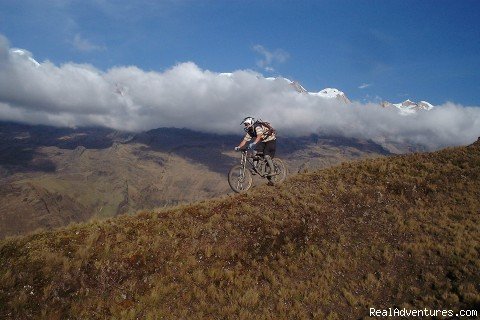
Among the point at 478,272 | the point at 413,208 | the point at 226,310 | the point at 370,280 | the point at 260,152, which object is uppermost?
the point at 260,152

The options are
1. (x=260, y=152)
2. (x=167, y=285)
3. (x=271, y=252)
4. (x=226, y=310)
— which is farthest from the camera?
(x=260, y=152)

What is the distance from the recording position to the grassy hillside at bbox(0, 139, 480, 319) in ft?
43.8

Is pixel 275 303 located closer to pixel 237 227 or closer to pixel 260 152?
pixel 237 227

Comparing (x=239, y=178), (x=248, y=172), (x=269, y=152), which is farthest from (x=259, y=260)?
(x=269, y=152)

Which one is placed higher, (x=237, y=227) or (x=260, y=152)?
(x=260, y=152)

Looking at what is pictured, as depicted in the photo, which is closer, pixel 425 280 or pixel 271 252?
pixel 425 280

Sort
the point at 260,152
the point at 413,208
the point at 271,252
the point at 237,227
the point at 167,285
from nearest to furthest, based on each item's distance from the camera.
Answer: the point at 167,285
the point at 271,252
the point at 237,227
the point at 413,208
the point at 260,152

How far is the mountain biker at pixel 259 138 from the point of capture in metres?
22.9

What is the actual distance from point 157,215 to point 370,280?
10.9m

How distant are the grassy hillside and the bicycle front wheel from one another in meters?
2.02

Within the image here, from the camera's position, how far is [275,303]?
553 inches

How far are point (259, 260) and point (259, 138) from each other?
8.80m

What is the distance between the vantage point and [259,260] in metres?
16.4

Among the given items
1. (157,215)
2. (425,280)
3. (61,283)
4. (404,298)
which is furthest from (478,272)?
(61,283)
